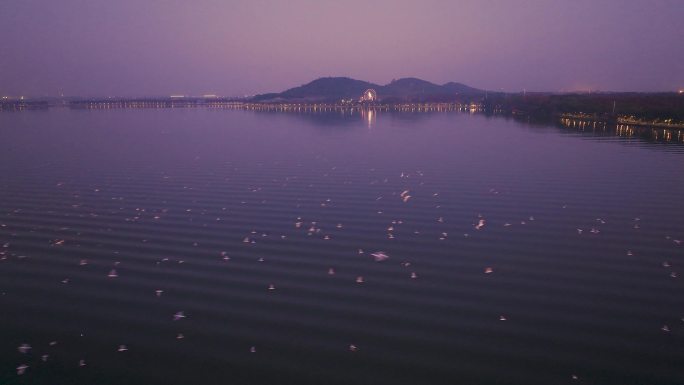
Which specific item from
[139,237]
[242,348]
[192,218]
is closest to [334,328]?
[242,348]

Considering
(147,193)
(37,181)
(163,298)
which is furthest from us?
(37,181)

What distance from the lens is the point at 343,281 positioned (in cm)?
1012

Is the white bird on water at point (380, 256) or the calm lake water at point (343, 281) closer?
the calm lake water at point (343, 281)

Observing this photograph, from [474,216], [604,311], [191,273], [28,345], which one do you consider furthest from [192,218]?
[604,311]

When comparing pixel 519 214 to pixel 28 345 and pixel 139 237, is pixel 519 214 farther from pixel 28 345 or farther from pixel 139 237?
pixel 28 345

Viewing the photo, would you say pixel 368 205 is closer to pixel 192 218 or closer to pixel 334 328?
pixel 192 218

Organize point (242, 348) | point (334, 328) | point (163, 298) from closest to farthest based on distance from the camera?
point (242, 348)
point (334, 328)
point (163, 298)

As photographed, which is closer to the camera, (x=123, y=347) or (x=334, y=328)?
(x=123, y=347)

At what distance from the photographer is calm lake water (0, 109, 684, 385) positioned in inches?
281

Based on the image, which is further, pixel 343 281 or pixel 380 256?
pixel 380 256

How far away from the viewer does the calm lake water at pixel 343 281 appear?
7129 mm

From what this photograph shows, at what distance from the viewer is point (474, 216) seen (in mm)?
15281

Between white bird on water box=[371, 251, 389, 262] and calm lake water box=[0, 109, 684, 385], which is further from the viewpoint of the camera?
white bird on water box=[371, 251, 389, 262]

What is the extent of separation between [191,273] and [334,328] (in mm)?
4127
